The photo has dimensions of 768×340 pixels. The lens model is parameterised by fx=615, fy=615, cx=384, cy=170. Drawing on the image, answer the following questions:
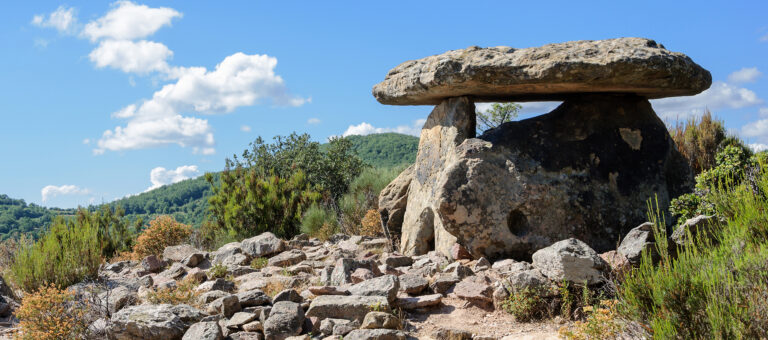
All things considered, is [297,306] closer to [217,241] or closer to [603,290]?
[603,290]

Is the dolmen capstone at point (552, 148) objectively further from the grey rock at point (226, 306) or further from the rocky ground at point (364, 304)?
the grey rock at point (226, 306)

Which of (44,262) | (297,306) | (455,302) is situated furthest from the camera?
(44,262)

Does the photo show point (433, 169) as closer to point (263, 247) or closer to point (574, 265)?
point (263, 247)

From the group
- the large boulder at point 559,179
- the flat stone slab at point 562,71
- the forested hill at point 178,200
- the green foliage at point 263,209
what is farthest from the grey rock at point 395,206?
the forested hill at point 178,200

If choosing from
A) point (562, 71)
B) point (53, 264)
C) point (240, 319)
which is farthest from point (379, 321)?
point (53, 264)

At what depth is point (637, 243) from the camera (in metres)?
6.27

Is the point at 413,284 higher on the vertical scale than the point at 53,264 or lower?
lower

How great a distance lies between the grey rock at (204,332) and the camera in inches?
219

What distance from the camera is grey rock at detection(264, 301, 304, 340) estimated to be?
566 cm

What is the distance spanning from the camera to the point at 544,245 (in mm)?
7824

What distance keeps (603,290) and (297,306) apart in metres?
3.03

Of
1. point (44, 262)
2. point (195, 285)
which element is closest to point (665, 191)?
point (195, 285)

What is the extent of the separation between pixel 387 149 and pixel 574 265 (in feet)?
110

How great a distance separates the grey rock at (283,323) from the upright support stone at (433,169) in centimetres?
322
